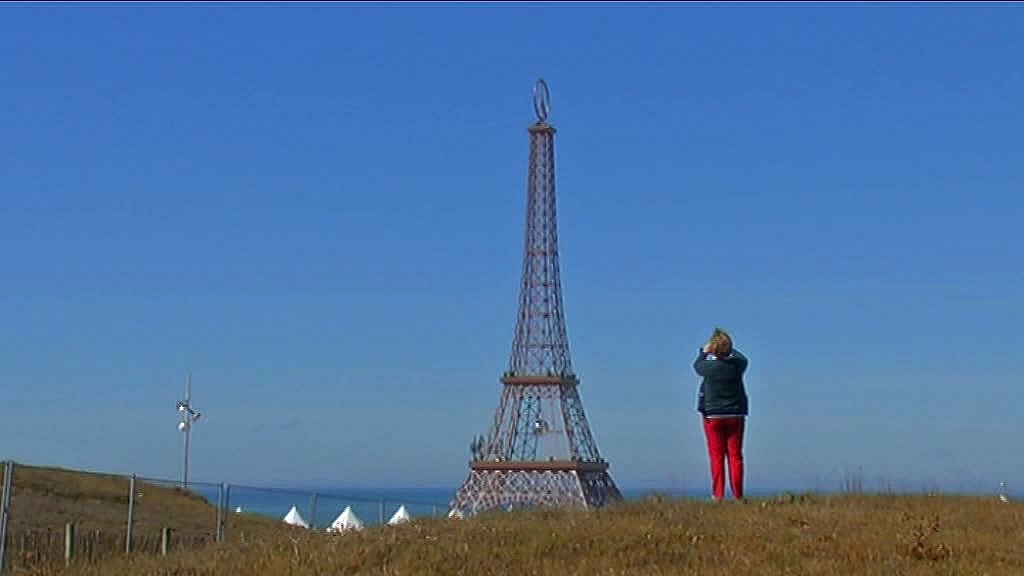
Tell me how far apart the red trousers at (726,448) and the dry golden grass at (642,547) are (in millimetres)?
1095

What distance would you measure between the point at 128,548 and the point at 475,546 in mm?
5210

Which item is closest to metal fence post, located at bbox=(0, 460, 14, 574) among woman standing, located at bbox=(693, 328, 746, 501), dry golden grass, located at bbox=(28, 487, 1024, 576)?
dry golden grass, located at bbox=(28, 487, 1024, 576)

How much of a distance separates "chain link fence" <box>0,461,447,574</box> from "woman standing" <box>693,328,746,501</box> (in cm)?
278

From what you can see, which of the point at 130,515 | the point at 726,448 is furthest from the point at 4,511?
the point at 726,448

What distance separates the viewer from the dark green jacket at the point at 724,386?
46.9 feet

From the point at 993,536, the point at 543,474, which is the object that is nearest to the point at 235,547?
the point at 993,536

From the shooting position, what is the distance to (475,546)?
35.9 ft

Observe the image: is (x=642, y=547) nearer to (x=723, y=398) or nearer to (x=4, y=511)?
(x=723, y=398)

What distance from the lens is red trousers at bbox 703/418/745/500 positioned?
14367mm

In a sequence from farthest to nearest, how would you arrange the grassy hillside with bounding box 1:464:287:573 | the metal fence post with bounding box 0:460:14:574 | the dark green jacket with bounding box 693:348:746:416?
the grassy hillside with bounding box 1:464:287:573 < the dark green jacket with bounding box 693:348:746:416 < the metal fence post with bounding box 0:460:14:574

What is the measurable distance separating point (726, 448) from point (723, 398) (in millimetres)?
596

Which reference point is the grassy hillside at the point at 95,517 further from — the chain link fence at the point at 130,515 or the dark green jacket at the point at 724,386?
the dark green jacket at the point at 724,386

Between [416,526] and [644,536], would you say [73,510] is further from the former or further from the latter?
[644,536]

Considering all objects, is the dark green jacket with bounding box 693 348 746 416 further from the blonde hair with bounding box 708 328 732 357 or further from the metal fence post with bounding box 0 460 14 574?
the metal fence post with bounding box 0 460 14 574
